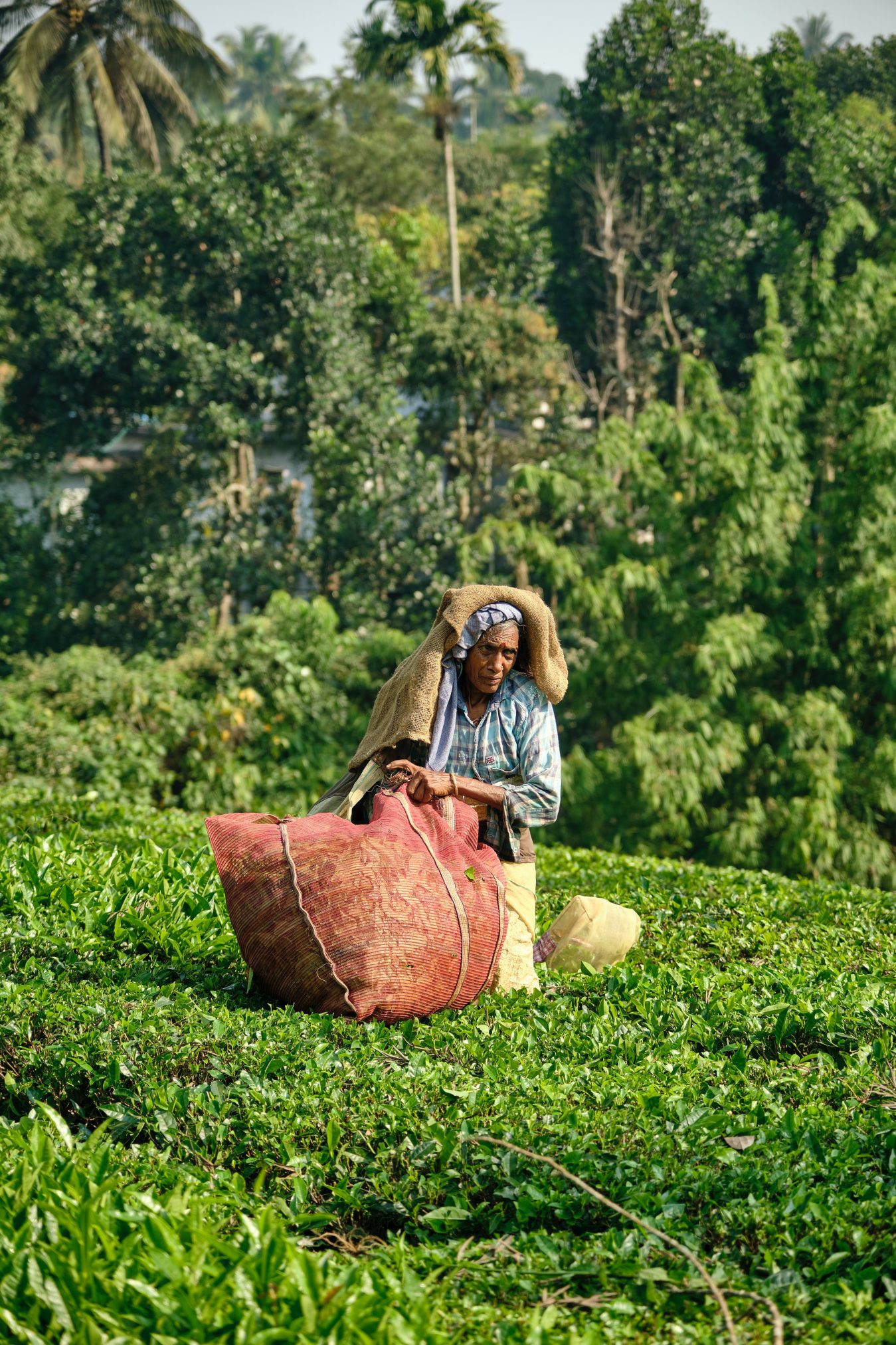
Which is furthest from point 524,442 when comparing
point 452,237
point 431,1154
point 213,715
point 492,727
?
point 431,1154

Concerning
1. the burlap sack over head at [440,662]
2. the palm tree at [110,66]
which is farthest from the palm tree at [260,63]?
the burlap sack over head at [440,662]

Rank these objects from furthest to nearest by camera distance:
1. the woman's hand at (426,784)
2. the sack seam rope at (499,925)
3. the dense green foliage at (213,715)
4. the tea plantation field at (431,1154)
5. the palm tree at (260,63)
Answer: the palm tree at (260,63), the dense green foliage at (213,715), the woman's hand at (426,784), the sack seam rope at (499,925), the tea plantation field at (431,1154)

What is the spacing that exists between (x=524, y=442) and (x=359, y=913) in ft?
53.7

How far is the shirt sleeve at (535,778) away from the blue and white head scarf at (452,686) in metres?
0.27

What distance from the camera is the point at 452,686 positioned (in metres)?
4.92

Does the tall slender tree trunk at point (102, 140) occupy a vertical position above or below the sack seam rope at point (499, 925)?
above

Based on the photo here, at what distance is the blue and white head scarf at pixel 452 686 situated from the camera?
15.9ft

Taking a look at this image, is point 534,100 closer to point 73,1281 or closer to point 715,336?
point 715,336

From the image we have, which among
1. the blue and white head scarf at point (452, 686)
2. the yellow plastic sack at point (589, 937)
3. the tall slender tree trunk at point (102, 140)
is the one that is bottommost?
the yellow plastic sack at point (589, 937)

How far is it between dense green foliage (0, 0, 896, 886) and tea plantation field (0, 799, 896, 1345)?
24.6 feet

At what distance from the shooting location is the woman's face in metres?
4.86

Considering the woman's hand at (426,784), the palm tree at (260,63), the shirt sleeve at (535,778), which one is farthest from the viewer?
the palm tree at (260,63)

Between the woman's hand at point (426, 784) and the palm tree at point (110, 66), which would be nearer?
the woman's hand at point (426, 784)

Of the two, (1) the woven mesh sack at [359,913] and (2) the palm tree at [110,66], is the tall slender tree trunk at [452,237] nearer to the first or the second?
(2) the palm tree at [110,66]
